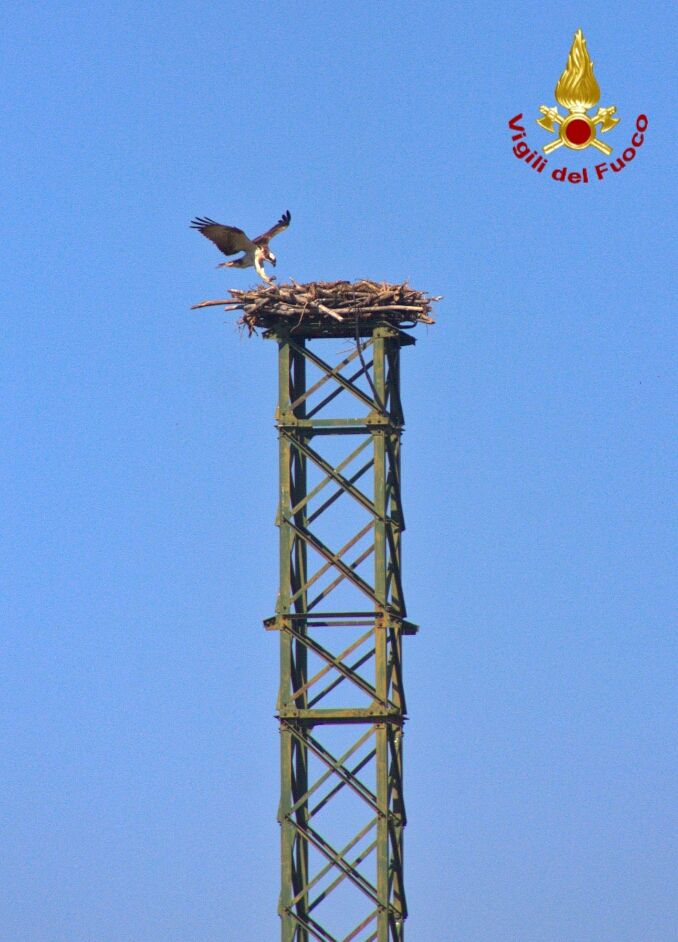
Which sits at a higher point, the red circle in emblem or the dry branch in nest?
the red circle in emblem

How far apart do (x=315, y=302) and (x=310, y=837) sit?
9.10 meters

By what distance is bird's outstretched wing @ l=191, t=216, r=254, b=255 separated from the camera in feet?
224

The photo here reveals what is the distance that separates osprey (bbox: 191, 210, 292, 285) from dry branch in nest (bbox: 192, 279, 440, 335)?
16.3 inches

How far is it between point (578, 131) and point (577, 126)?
0.09 meters

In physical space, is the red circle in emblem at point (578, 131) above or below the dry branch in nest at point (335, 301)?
above

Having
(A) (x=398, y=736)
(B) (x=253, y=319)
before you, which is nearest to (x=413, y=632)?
(A) (x=398, y=736)

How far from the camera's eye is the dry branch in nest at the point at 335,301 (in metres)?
67.8

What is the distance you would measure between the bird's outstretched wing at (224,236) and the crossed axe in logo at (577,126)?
5.82 m

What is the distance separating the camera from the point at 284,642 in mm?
67500

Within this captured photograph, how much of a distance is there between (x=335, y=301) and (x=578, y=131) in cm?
588

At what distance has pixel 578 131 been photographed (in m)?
70.4

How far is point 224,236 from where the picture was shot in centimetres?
6831

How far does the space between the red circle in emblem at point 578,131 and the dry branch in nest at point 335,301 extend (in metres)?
4.45

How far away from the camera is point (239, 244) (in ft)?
224
